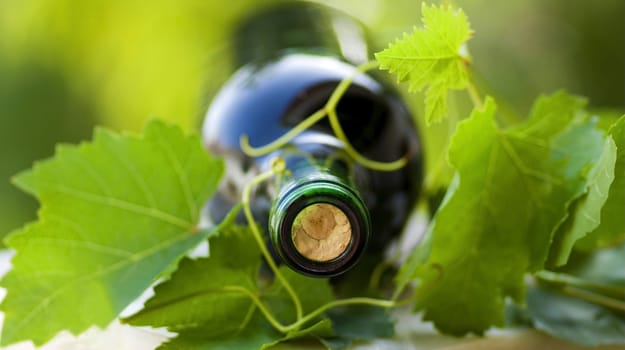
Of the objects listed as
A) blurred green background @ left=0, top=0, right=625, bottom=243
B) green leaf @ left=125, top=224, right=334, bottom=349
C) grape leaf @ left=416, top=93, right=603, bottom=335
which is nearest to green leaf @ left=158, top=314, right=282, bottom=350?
green leaf @ left=125, top=224, right=334, bottom=349

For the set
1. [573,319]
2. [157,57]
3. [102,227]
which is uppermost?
[157,57]

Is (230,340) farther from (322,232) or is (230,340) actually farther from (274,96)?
(274,96)

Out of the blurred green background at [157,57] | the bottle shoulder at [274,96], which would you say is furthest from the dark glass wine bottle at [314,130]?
the blurred green background at [157,57]

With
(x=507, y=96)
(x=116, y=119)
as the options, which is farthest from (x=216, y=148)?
(x=507, y=96)

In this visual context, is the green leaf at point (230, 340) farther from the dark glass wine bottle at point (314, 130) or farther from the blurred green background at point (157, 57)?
the blurred green background at point (157, 57)

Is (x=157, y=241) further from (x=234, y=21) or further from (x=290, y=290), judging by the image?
(x=234, y=21)

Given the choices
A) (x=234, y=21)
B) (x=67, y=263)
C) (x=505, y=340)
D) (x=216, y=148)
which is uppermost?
(x=234, y=21)

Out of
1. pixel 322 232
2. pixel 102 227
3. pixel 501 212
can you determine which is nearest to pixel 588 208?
pixel 501 212
